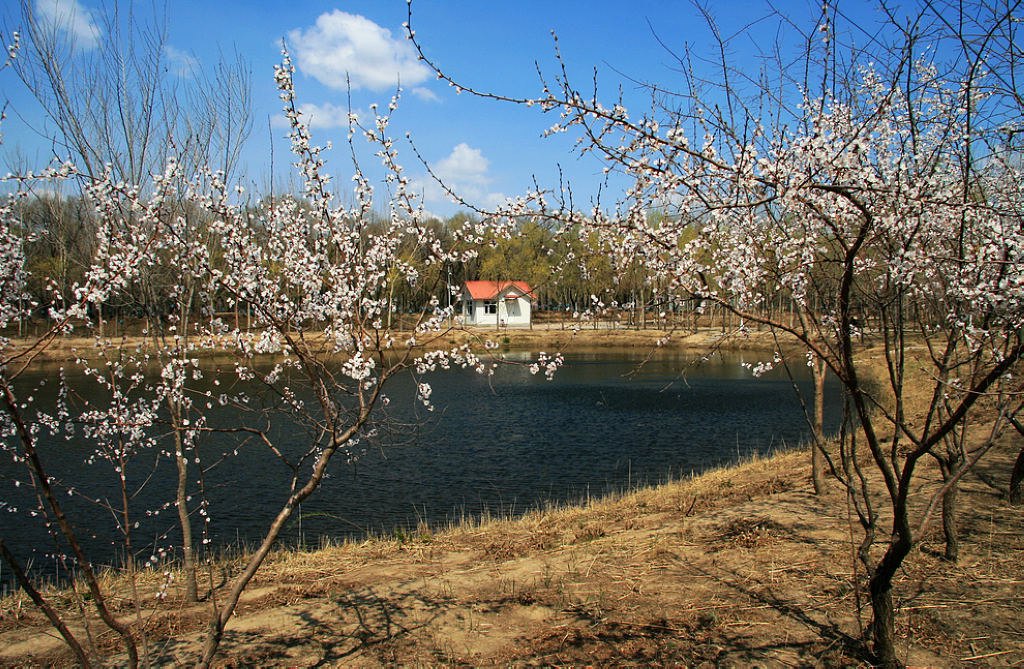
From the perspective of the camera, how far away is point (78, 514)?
11.7 m

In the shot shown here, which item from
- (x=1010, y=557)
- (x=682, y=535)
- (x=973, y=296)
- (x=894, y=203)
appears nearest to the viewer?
(x=894, y=203)

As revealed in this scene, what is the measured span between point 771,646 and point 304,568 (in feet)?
17.7

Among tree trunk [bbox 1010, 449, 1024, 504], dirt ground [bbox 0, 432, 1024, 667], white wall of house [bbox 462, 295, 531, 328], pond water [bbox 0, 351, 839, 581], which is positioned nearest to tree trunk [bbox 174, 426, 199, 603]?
dirt ground [bbox 0, 432, 1024, 667]

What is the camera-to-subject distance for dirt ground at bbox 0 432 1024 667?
458 cm

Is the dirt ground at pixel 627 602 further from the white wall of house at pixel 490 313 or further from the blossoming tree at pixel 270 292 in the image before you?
the white wall of house at pixel 490 313

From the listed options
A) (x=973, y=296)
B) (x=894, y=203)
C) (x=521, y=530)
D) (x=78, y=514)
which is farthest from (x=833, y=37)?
(x=78, y=514)

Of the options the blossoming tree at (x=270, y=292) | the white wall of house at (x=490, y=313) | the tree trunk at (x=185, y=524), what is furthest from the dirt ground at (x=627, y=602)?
the white wall of house at (x=490, y=313)

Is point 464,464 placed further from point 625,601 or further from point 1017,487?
point 1017,487

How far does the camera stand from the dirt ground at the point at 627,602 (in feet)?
15.0

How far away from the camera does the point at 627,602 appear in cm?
560

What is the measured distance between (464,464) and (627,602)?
32.2 ft

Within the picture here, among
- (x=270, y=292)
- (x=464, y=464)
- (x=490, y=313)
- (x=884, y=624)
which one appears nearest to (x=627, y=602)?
(x=884, y=624)

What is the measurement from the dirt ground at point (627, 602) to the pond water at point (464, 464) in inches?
38.1

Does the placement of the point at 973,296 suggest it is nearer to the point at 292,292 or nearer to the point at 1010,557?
the point at 1010,557
